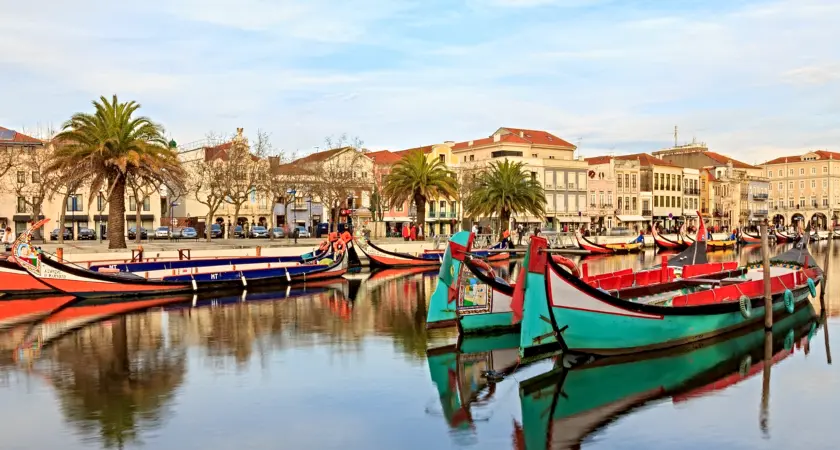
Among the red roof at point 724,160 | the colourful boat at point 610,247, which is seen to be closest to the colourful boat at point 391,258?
the colourful boat at point 610,247

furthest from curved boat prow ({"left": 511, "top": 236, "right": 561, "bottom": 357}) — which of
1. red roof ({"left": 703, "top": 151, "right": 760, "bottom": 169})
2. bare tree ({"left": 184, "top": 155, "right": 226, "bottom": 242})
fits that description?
red roof ({"left": 703, "top": 151, "right": 760, "bottom": 169})

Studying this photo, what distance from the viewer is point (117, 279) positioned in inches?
1079

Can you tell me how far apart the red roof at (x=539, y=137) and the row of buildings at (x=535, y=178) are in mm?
188

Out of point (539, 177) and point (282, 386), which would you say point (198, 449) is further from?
point (539, 177)

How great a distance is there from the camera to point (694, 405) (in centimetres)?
1352

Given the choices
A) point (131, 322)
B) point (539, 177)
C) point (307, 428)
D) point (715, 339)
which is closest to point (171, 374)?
point (307, 428)

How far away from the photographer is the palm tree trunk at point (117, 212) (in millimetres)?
37219

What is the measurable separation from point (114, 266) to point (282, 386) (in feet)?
60.5

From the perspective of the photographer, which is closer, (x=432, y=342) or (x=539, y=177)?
(x=432, y=342)

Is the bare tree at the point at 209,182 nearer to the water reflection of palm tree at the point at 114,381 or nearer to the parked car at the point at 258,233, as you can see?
the parked car at the point at 258,233

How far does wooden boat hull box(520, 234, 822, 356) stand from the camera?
1528cm

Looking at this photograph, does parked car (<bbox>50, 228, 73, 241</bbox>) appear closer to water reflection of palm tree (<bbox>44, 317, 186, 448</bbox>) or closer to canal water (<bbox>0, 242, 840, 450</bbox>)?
canal water (<bbox>0, 242, 840, 450</bbox>)

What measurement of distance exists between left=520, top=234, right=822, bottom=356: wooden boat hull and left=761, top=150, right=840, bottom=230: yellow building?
119 m

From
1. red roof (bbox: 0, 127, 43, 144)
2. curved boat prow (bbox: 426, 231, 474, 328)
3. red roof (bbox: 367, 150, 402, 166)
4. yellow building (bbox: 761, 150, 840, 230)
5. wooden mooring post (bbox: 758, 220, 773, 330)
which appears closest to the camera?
curved boat prow (bbox: 426, 231, 474, 328)
